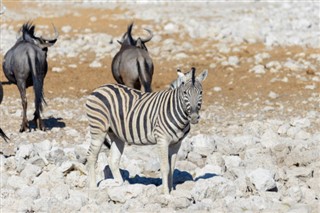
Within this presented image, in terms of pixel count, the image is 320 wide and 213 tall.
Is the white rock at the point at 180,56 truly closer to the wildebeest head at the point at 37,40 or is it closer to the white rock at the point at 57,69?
the white rock at the point at 57,69

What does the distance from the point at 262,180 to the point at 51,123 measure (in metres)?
7.29

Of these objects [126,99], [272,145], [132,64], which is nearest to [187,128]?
[126,99]

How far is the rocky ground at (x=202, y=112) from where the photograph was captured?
9953mm

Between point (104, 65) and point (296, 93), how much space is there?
657 cm

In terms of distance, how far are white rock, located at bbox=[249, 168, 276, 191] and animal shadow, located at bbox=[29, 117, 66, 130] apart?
658cm

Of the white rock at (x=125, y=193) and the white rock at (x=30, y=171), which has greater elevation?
the white rock at (x=30, y=171)

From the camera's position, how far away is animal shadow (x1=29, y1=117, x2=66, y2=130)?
1634cm

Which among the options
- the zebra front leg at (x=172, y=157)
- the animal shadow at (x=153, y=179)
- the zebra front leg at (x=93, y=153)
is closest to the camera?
the zebra front leg at (x=172, y=157)

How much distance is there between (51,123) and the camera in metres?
16.7

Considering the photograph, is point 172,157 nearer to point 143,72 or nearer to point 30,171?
point 30,171

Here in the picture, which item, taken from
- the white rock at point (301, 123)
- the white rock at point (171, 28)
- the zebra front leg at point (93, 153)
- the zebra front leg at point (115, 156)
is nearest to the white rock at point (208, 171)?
the zebra front leg at point (115, 156)

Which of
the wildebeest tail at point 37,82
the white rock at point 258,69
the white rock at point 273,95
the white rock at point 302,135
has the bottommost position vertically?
the white rock at point 302,135

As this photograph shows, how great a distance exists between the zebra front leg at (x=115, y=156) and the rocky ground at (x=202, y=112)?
177 millimetres

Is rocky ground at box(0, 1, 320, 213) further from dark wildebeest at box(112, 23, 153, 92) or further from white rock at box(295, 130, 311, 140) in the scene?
dark wildebeest at box(112, 23, 153, 92)
